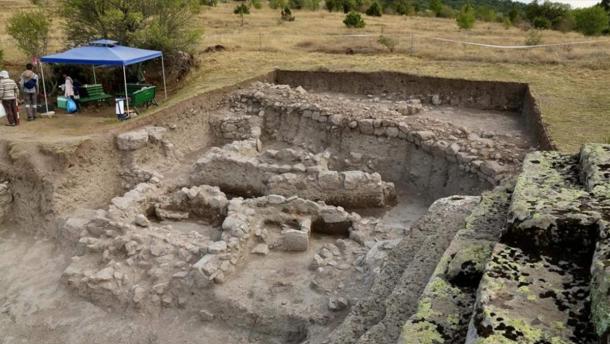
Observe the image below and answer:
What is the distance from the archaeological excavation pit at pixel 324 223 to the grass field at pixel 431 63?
33.4 inches

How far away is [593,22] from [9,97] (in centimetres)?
2834

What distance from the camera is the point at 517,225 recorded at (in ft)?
9.58

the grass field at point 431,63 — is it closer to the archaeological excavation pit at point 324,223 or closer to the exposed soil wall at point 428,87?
the exposed soil wall at point 428,87

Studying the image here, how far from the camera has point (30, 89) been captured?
1244cm

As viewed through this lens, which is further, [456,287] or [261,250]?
[261,250]

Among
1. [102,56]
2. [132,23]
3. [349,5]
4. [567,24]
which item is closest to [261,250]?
[102,56]

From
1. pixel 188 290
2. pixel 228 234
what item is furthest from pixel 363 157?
pixel 188 290

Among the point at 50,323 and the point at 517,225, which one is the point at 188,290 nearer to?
the point at 50,323

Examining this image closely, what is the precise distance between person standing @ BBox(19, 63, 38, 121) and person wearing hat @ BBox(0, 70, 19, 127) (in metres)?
0.53

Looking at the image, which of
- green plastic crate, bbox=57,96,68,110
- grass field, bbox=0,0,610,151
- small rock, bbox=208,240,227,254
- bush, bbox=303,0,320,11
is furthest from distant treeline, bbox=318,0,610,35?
small rock, bbox=208,240,227,254

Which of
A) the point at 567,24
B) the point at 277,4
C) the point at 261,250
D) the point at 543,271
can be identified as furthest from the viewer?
the point at 277,4

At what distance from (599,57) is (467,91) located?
5986 millimetres

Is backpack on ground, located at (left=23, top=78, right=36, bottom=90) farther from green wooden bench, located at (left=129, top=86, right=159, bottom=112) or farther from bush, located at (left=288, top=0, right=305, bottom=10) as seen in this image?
bush, located at (left=288, top=0, right=305, bottom=10)

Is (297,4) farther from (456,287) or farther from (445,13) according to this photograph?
(456,287)
